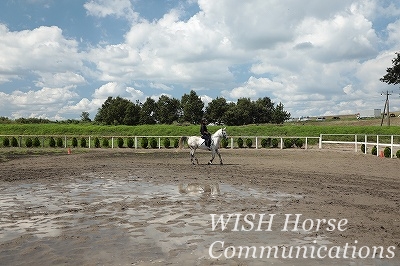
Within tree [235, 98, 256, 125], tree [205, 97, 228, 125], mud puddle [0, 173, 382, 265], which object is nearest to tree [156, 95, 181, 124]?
tree [205, 97, 228, 125]

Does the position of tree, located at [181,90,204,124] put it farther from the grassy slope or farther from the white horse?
the white horse

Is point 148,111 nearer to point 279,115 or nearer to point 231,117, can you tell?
point 231,117

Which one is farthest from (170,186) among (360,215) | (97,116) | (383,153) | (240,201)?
(97,116)

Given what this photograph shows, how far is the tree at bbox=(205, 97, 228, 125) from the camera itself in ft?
325

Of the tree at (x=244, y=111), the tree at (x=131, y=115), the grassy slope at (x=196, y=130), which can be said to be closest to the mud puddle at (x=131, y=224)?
the grassy slope at (x=196, y=130)

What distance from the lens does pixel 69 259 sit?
221 inches

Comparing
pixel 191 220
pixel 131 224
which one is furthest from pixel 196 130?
pixel 131 224

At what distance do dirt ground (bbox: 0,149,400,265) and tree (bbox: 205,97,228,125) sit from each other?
84.9 metres

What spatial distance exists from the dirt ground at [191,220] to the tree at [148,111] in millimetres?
84744

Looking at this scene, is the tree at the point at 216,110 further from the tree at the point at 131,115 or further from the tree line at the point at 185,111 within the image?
the tree at the point at 131,115

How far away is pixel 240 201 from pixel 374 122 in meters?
70.8

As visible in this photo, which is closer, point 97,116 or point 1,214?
→ point 1,214

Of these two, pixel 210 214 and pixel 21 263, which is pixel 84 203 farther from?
pixel 21 263

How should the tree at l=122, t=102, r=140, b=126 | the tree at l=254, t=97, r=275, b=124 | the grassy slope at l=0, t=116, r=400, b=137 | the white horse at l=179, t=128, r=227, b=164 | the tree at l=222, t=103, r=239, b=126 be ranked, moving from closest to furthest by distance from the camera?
the white horse at l=179, t=128, r=227, b=164
the grassy slope at l=0, t=116, r=400, b=137
the tree at l=122, t=102, r=140, b=126
the tree at l=222, t=103, r=239, b=126
the tree at l=254, t=97, r=275, b=124
